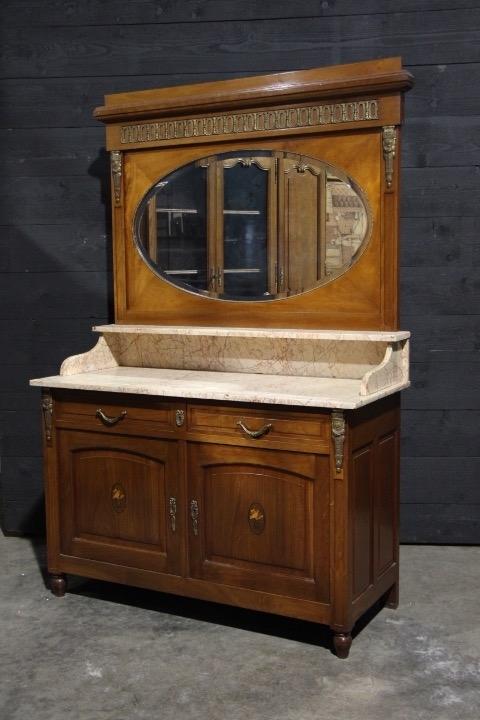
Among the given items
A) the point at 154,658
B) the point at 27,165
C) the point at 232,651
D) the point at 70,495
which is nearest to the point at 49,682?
the point at 154,658

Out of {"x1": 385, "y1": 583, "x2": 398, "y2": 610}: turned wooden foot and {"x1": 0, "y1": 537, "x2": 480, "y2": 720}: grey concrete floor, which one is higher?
{"x1": 385, "y1": 583, "x2": 398, "y2": 610}: turned wooden foot

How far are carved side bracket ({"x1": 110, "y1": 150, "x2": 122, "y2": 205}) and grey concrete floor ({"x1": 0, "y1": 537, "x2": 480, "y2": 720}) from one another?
1.58 meters

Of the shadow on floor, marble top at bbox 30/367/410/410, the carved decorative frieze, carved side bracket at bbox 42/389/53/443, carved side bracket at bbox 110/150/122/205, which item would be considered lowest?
the shadow on floor

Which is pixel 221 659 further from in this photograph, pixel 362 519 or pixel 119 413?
pixel 119 413

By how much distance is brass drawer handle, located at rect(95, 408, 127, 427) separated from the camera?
10.6 ft

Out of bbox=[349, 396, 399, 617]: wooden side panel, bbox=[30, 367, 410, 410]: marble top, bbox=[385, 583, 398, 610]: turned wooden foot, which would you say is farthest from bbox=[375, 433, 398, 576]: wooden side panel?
bbox=[30, 367, 410, 410]: marble top

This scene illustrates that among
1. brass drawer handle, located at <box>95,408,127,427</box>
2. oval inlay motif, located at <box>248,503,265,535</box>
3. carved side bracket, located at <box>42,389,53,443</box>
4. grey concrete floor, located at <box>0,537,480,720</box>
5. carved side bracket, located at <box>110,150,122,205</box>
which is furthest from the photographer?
carved side bracket, located at <box>110,150,122,205</box>

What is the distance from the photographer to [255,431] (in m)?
2.97

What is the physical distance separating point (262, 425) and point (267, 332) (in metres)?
0.49

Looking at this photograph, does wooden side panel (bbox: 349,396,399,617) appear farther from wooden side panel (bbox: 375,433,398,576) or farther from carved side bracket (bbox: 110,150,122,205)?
carved side bracket (bbox: 110,150,122,205)

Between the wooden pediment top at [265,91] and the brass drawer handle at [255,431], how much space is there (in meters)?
1.21

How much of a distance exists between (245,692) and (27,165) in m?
2.56

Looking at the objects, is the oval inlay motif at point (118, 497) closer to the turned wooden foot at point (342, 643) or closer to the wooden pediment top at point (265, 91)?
the turned wooden foot at point (342, 643)

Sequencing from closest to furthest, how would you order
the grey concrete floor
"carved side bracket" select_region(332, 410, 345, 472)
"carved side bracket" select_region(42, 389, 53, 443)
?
the grey concrete floor
"carved side bracket" select_region(332, 410, 345, 472)
"carved side bracket" select_region(42, 389, 53, 443)
